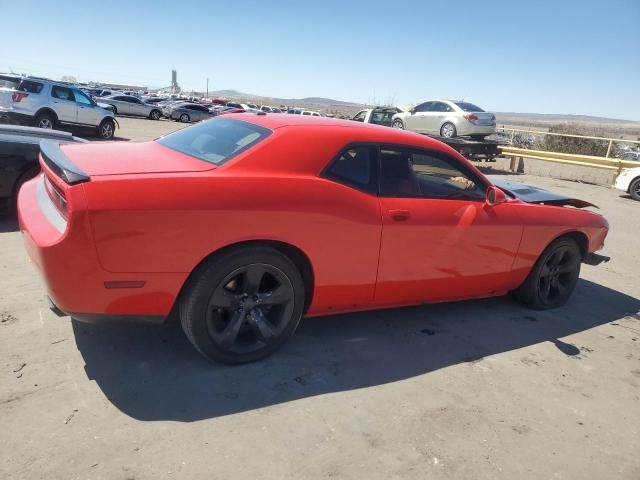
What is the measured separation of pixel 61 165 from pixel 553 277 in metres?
4.16

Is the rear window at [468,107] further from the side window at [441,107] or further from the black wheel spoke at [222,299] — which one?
the black wheel spoke at [222,299]

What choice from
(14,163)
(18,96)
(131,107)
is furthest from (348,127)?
(131,107)

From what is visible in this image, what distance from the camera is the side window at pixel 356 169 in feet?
10.9

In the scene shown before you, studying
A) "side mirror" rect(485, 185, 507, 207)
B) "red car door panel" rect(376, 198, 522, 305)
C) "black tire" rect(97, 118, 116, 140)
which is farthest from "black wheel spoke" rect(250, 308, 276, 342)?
"black tire" rect(97, 118, 116, 140)

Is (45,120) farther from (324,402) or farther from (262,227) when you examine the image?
(324,402)

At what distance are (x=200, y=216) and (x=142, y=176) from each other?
38 centimetres

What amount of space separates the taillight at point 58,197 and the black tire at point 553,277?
12.3 ft

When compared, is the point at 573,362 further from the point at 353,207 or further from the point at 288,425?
the point at 288,425

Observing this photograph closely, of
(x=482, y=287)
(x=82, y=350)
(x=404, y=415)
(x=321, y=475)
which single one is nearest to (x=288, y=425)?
(x=321, y=475)

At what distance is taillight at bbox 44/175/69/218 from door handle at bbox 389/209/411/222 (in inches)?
76.8

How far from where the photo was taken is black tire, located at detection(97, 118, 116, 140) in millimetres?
16391

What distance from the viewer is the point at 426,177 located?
380 cm

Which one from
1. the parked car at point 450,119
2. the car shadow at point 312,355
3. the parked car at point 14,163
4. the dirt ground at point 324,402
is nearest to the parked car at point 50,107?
the parked car at point 14,163

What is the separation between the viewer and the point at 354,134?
351 cm
